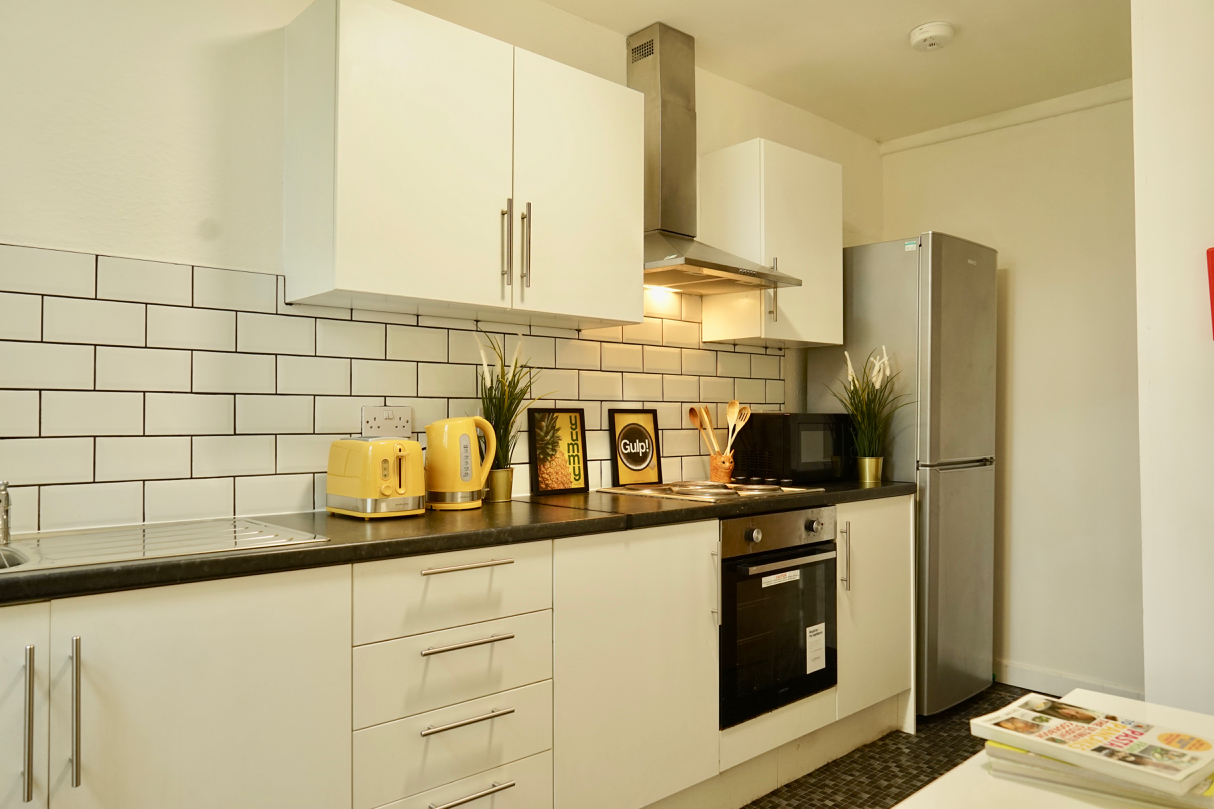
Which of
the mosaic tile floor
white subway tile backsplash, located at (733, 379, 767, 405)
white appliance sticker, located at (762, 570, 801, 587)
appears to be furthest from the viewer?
white subway tile backsplash, located at (733, 379, 767, 405)

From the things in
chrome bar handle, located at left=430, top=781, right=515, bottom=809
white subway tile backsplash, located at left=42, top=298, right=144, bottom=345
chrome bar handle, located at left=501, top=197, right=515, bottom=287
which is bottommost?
chrome bar handle, located at left=430, top=781, right=515, bottom=809

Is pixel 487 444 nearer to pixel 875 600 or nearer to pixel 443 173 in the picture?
pixel 443 173

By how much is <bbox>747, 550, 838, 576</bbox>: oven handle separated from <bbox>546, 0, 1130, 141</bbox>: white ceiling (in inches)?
75.6

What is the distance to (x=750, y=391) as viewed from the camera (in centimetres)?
346

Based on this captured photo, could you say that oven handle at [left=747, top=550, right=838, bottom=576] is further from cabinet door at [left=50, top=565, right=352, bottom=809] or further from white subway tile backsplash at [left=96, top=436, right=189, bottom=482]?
white subway tile backsplash at [left=96, top=436, right=189, bottom=482]

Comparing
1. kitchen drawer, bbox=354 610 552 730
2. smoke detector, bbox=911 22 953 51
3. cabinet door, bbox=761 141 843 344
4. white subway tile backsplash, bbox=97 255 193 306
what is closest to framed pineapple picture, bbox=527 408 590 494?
kitchen drawer, bbox=354 610 552 730

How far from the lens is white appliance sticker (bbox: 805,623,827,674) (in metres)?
2.62

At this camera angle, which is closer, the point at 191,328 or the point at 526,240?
the point at 191,328

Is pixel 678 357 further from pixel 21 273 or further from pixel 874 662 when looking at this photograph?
pixel 21 273

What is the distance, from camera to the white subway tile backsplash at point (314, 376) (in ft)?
6.82

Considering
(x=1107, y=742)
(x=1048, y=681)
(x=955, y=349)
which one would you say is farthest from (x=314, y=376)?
(x=1048, y=681)

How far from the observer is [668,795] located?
2.20 metres

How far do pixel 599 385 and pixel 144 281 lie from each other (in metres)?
1.48

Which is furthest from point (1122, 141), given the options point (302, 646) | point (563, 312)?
point (302, 646)
